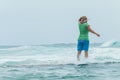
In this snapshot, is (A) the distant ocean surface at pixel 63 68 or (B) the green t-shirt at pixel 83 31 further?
(B) the green t-shirt at pixel 83 31

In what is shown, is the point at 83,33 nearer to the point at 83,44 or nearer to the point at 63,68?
the point at 83,44

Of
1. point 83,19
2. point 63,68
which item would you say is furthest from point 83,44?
point 63,68

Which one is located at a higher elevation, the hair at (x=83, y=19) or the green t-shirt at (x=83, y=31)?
the hair at (x=83, y=19)

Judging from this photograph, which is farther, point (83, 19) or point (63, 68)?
point (83, 19)

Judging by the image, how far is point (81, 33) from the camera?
1198 cm

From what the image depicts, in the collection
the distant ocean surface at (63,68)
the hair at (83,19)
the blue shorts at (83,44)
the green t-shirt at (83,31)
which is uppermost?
the hair at (83,19)

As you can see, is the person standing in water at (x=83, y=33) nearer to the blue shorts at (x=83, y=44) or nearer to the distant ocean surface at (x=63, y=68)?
the blue shorts at (x=83, y=44)

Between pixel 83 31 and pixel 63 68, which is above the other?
pixel 83 31

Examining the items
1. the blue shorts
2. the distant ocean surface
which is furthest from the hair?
the distant ocean surface

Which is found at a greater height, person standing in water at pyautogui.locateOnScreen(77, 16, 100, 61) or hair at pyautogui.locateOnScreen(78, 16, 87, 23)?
hair at pyautogui.locateOnScreen(78, 16, 87, 23)

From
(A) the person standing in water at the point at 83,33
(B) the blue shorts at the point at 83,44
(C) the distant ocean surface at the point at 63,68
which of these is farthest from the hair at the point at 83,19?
(C) the distant ocean surface at the point at 63,68

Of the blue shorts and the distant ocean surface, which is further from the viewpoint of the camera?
the blue shorts

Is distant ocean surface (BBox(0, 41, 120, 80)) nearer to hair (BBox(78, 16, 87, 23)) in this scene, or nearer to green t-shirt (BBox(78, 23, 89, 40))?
green t-shirt (BBox(78, 23, 89, 40))

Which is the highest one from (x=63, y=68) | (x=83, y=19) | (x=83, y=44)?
(x=83, y=19)
